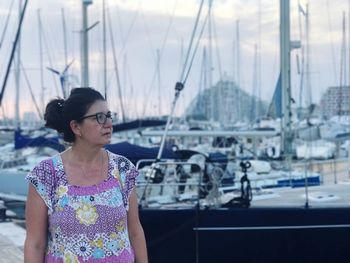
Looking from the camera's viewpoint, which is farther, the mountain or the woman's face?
the mountain

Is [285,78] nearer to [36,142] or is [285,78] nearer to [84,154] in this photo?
[36,142]

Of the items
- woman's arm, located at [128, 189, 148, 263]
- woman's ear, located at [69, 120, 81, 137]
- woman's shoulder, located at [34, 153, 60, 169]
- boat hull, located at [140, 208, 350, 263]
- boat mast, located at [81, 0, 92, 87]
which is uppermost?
boat mast, located at [81, 0, 92, 87]

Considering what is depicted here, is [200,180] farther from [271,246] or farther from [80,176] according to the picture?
[80,176]

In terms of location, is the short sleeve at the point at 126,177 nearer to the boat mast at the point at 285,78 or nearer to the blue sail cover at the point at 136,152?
the blue sail cover at the point at 136,152

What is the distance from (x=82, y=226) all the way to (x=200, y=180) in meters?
5.27

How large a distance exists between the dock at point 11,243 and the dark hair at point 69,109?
10.1ft

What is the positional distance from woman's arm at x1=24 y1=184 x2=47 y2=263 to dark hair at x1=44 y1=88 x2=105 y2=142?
0.97 feet

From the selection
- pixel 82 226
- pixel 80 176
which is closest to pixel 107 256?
pixel 82 226

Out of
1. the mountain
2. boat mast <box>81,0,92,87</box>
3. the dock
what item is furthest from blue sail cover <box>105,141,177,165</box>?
the mountain

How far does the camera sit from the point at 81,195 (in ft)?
9.10

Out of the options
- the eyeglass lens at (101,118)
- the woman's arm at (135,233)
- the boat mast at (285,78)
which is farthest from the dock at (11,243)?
the boat mast at (285,78)

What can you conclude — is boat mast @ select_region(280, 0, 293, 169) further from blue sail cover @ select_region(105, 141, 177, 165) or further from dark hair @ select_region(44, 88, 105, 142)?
dark hair @ select_region(44, 88, 105, 142)

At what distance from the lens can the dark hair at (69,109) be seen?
2.85m

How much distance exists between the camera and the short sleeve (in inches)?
114
